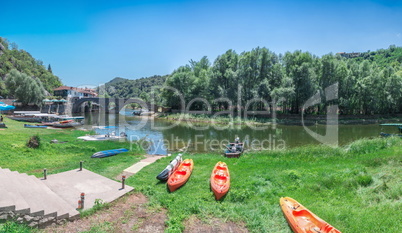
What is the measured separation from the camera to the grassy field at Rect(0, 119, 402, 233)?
24.4 feet

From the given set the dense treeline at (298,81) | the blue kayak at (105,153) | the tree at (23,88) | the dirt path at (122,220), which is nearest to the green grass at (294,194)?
the dirt path at (122,220)

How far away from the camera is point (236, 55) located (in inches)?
2188

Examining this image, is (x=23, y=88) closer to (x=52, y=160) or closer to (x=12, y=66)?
(x=12, y=66)

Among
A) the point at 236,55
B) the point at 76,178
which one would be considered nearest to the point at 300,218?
the point at 76,178

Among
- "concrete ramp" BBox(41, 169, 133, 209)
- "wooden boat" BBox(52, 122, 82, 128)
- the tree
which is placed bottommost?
"concrete ramp" BBox(41, 169, 133, 209)

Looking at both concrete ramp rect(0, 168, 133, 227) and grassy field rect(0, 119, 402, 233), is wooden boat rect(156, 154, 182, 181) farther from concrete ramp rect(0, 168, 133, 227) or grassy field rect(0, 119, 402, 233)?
concrete ramp rect(0, 168, 133, 227)

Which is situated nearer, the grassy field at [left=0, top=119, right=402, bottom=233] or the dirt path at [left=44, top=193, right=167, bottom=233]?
the dirt path at [left=44, top=193, right=167, bottom=233]

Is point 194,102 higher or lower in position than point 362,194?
higher

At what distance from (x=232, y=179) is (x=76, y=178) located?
8.09m

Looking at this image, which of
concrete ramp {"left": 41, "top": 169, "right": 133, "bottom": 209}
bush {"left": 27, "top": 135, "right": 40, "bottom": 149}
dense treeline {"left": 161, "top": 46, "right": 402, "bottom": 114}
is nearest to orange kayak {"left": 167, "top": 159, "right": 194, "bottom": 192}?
concrete ramp {"left": 41, "top": 169, "right": 133, "bottom": 209}

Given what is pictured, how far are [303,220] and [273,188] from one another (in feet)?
9.67

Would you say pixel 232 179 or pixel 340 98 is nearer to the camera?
pixel 232 179

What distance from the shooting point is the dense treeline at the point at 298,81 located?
159 ft

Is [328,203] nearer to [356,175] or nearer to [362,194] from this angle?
[362,194]
